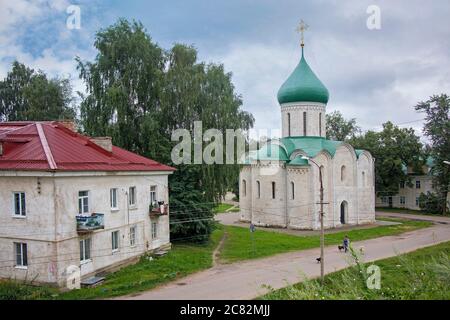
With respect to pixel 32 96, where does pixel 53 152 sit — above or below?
below

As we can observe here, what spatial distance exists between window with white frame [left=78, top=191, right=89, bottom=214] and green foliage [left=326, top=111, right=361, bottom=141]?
45.5 m

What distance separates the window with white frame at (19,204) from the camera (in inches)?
697

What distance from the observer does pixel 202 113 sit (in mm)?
27938


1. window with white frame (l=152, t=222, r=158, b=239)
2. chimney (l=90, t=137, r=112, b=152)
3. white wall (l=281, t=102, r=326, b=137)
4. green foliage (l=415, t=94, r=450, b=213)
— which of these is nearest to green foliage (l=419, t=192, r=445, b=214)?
green foliage (l=415, t=94, r=450, b=213)

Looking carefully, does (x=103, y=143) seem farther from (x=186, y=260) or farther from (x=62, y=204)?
(x=186, y=260)

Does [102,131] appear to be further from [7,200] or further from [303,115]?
[303,115]

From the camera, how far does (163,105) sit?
2836 centimetres

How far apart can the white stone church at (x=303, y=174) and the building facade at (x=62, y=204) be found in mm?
16558

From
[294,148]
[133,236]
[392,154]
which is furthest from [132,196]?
[392,154]

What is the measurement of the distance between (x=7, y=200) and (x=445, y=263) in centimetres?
1603

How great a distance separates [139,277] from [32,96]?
26.2 metres

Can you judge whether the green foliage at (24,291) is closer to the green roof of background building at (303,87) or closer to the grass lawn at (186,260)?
the grass lawn at (186,260)

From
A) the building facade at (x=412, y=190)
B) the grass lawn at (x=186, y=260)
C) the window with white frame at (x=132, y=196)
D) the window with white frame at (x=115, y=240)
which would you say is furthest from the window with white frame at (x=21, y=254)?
the building facade at (x=412, y=190)
